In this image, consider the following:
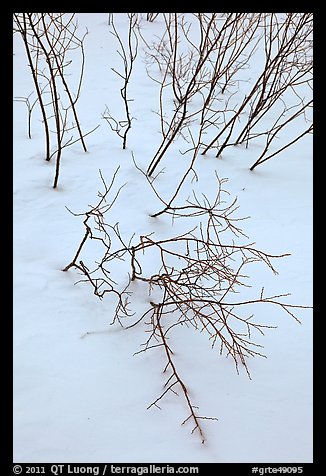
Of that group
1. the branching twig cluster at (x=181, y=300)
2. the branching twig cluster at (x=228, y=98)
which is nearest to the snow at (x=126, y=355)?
the branching twig cluster at (x=181, y=300)

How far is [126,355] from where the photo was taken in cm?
199

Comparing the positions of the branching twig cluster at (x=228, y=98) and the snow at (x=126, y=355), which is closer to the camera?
the snow at (x=126, y=355)

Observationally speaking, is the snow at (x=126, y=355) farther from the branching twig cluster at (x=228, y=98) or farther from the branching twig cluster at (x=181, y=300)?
the branching twig cluster at (x=228, y=98)

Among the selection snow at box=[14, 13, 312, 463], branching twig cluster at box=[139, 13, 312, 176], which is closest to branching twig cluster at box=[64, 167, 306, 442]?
snow at box=[14, 13, 312, 463]

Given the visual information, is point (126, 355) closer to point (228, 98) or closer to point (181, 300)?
point (181, 300)

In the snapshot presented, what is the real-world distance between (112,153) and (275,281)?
1.59 meters

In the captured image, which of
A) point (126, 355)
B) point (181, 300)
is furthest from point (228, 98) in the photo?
point (126, 355)

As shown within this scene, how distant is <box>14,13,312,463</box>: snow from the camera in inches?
66.6

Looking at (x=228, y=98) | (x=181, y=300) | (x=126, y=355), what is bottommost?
(x=126, y=355)

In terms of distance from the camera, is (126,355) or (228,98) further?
(228,98)

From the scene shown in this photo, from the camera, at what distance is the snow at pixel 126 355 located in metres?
1.69

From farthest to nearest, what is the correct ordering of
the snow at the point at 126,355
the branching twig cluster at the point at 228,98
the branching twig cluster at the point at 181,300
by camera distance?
the branching twig cluster at the point at 228,98 → the branching twig cluster at the point at 181,300 → the snow at the point at 126,355

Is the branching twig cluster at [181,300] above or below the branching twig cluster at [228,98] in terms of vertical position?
below
